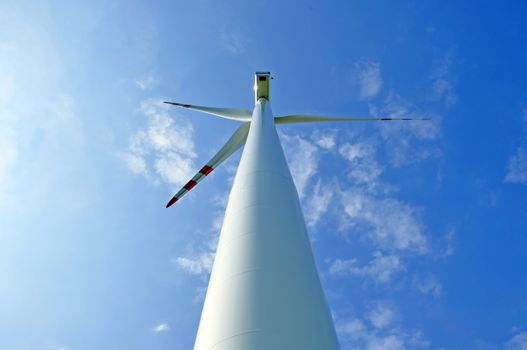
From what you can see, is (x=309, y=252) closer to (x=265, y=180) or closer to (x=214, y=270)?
(x=214, y=270)

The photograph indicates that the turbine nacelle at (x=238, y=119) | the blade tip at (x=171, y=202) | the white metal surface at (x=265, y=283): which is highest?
the turbine nacelle at (x=238, y=119)

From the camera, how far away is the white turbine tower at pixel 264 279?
5.14m

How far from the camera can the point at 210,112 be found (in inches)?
890

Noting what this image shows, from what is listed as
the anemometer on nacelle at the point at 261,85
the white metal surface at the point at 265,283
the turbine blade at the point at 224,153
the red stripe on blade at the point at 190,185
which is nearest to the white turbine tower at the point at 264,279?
the white metal surface at the point at 265,283

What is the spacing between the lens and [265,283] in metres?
5.86

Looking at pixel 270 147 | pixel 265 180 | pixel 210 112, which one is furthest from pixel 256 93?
pixel 265 180

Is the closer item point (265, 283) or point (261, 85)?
point (265, 283)

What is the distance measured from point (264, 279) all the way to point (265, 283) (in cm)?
9

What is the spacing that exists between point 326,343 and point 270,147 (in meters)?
6.43

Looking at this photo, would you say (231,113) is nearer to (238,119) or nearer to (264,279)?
(238,119)

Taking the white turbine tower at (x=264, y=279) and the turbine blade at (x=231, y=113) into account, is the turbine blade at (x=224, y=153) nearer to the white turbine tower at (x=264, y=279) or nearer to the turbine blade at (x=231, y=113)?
the turbine blade at (x=231, y=113)

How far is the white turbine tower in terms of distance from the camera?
5.14 meters

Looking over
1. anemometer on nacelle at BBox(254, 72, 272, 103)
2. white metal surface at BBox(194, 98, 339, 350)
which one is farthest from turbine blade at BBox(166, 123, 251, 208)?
white metal surface at BBox(194, 98, 339, 350)

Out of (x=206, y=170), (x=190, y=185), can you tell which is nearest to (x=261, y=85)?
(x=206, y=170)
